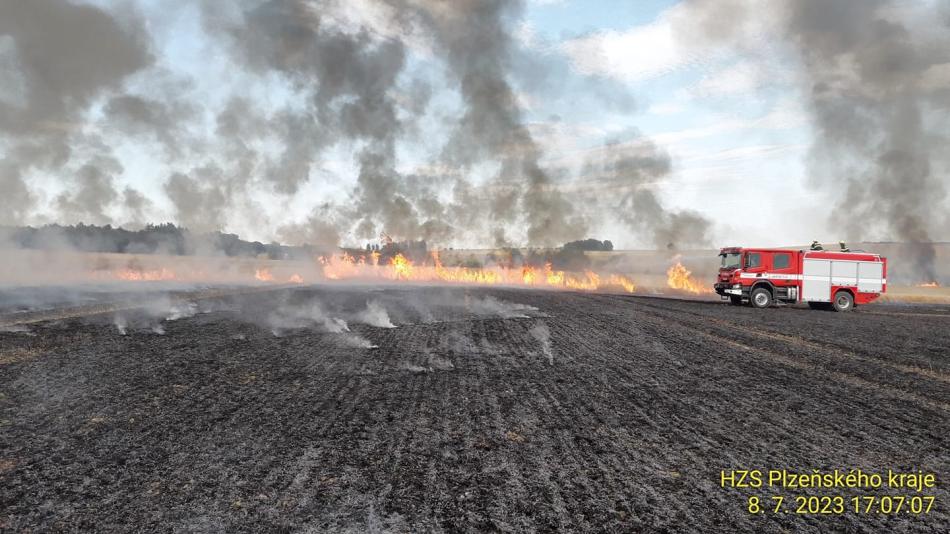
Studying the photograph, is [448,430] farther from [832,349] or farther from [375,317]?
[375,317]

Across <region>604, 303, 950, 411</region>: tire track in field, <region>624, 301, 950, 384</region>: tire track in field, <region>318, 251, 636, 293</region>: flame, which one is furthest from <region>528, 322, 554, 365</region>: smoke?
<region>318, 251, 636, 293</region>: flame

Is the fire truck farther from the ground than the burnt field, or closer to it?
farther from the ground

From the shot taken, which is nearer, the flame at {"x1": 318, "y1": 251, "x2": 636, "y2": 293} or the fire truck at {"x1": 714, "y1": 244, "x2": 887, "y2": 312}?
the fire truck at {"x1": 714, "y1": 244, "x2": 887, "y2": 312}

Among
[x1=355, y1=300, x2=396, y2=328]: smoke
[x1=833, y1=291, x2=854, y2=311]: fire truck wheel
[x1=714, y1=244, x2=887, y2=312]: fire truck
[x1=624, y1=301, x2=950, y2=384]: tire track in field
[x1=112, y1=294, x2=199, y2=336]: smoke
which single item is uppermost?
[x1=714, y1=244, x2=887, y2=312]: fire truck

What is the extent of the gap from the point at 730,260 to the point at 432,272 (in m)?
55.0

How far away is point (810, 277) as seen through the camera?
26391 mm

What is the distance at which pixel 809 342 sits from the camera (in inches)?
585

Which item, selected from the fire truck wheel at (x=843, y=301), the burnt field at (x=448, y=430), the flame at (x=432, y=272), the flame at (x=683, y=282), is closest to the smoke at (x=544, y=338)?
the burnt field at (x=448, y=430)

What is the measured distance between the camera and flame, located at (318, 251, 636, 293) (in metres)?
73.1

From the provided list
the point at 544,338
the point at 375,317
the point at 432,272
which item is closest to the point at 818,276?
the point at 544,338

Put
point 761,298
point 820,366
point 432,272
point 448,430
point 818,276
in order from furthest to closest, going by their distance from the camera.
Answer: point 432,272, point 761,298, point 818,276, point 820,366, point 448,430

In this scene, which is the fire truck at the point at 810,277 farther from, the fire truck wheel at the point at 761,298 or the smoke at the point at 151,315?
the smoke at the point at 151,315

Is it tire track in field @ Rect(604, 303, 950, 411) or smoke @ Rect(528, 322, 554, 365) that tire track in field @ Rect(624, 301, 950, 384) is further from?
smoke @ Rect(528, 322, 554, 365)

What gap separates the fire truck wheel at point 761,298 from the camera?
26422mm
